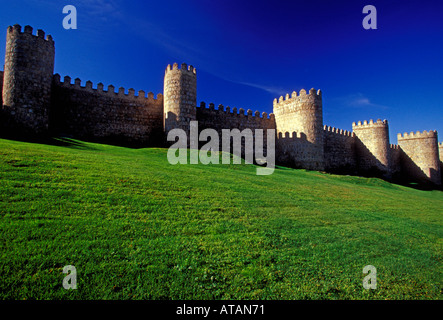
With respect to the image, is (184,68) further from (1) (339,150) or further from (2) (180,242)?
(1) (339,150)

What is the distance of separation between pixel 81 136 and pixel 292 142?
949 inches

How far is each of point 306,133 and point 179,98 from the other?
16.6m

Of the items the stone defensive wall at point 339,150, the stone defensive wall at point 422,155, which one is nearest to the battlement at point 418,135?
the stone defensive wall at point 422,155

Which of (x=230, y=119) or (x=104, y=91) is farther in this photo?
(x=230, y=119)

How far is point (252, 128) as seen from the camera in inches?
1250

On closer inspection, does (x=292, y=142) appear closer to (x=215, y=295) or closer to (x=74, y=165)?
(x=74, y=165)

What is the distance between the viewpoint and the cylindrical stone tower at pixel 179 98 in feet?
78.1

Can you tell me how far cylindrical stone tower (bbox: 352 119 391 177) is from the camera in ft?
125

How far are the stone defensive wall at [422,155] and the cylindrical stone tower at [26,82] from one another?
54452 millimetres

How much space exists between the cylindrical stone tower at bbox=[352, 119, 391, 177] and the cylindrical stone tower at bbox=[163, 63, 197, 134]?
30.6m

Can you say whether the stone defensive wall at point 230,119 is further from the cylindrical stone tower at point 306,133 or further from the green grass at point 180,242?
the green grass at point 180,242

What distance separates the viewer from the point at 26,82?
18.5 meters

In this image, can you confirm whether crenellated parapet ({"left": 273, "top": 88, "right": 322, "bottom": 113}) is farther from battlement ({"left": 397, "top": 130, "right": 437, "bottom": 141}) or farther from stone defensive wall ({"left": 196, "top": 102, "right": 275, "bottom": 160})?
battlement ({"left": 397, "top": 130, "right": 437, "bottom": 141})

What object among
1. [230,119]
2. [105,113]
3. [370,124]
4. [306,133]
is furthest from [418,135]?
[105,113]
